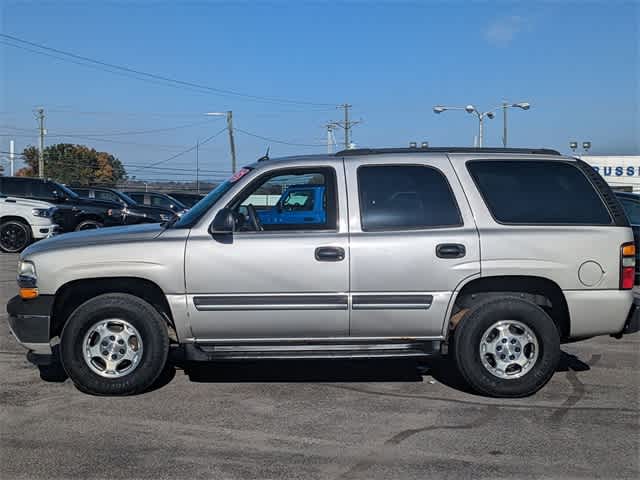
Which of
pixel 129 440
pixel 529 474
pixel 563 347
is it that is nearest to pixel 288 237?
pixel 129 440

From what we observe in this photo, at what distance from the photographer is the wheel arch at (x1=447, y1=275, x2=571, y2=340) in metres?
5.80

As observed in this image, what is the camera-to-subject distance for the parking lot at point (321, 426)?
438cm

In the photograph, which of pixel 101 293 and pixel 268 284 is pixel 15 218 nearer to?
pixel 101 293

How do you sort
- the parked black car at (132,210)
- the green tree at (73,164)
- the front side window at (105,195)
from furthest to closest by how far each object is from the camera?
the green tree at (73,164), the front side window at (105,195), the parked black car at (132,210)

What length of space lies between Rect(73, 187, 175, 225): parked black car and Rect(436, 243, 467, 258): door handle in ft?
45.1

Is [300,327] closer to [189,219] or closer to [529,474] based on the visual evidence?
[189,219]

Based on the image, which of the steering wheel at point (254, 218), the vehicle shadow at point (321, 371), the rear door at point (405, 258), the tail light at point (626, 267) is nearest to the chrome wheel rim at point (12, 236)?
the vehicle shadow at point (321, 371)

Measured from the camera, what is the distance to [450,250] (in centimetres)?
566

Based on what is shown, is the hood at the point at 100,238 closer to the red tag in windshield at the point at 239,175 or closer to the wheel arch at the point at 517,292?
the red tag in windshield at the point at 239,175

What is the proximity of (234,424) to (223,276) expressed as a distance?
1.11 metres

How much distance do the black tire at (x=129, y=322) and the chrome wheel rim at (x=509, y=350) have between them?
8.12ft

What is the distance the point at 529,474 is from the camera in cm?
427

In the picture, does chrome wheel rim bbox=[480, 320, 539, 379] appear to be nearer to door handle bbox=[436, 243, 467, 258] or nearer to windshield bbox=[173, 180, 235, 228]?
door handle bbox=[436, 243, 467, 258]

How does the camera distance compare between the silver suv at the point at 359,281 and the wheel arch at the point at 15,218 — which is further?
the wheel arch at the point at 15,218
